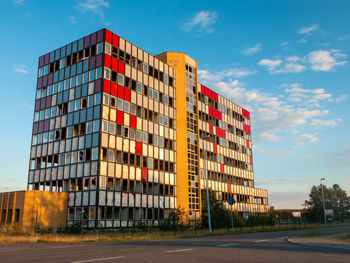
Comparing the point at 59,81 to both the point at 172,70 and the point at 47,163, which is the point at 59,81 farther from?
the point at 172,70

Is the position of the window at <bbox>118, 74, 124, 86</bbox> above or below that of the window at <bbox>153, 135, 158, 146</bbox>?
above

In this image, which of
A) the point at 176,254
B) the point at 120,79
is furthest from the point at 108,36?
the point at 176,254

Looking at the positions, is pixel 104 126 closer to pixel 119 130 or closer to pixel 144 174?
pixel 119 130

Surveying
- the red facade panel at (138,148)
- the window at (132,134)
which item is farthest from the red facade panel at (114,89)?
the red facade panel at (138,148)

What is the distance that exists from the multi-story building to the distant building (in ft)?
0.43

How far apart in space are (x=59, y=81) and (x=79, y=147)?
1158cm

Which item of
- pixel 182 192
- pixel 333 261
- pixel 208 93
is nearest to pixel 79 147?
pixel 182 192

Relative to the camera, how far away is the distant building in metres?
42.0

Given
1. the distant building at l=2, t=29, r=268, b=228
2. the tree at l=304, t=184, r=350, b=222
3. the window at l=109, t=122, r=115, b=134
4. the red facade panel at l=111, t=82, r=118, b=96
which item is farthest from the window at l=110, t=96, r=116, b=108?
the tree at l=304, t=184, r=350, b=222

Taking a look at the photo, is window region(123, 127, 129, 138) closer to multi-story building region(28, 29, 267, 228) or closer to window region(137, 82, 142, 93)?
multi-story building region(28, 29, 267, 228)

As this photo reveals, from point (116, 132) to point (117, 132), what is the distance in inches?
18.6

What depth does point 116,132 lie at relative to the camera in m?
44.0

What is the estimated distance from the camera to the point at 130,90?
4728 centimetres

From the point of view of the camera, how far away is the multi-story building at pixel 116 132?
42.0 m
